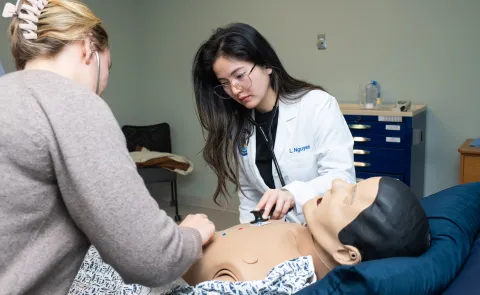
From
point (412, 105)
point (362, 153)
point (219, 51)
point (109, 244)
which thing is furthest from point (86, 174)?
point (412, 105)

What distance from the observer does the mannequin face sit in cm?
105

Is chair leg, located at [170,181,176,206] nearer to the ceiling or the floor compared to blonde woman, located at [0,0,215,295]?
nearer to the floor

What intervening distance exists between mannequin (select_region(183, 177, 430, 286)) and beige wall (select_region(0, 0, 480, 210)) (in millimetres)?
2460

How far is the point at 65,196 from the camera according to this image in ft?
2.65

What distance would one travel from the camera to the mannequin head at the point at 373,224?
3.27 ft

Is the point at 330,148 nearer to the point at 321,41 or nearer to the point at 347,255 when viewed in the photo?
the point at 347,255

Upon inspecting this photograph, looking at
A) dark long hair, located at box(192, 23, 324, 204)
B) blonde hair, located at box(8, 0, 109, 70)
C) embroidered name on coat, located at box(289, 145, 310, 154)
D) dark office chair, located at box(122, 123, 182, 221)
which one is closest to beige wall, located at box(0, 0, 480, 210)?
dark office chair, located at box(122, 123, 182, 221)

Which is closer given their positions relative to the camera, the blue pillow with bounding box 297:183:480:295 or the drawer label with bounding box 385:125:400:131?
the blue pillow with bounding box 297:183:480:295

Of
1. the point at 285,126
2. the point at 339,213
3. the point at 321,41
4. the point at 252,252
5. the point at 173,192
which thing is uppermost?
the point at 321,41

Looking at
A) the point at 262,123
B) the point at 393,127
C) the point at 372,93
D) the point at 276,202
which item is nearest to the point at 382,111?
the point at 393,127

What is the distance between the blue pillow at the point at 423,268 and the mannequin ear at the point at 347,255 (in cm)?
9

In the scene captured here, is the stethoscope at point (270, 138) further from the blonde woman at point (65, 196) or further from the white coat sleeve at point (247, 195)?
the blonde woman at point (65, 196)

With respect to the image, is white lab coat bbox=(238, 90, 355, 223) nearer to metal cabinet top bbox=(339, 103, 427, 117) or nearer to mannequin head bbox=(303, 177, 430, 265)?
mannequin head bbox=(303, 177, 430, 265)

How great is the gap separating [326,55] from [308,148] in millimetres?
2188
